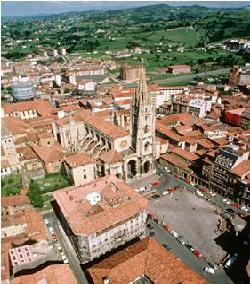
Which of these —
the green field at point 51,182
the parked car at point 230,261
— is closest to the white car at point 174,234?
the parked car at point 230,261

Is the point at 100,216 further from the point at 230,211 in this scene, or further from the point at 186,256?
the point at 230,211

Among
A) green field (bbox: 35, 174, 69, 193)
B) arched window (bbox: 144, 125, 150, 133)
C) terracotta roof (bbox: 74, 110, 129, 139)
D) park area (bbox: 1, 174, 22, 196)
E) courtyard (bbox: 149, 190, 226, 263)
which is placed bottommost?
courtyard (bbox: 149, 190, 226, 263)

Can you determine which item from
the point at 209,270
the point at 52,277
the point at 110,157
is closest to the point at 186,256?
the point at 209,270

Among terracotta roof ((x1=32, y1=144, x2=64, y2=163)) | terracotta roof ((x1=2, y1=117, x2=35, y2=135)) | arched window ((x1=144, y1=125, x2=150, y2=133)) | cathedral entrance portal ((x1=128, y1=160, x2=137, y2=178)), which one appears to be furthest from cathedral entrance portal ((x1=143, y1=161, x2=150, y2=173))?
terracotta roof ((x1=2, y1=117, x2=35, y2=135))

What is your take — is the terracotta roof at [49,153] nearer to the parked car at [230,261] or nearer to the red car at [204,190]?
the red car at [204,190]

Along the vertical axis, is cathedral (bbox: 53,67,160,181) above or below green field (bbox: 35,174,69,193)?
above

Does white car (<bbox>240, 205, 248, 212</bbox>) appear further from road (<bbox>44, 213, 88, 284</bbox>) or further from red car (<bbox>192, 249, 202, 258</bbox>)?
road (<bbox>44, 213, 88, 284</bbox>)

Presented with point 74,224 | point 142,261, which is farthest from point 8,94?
point 142,261
